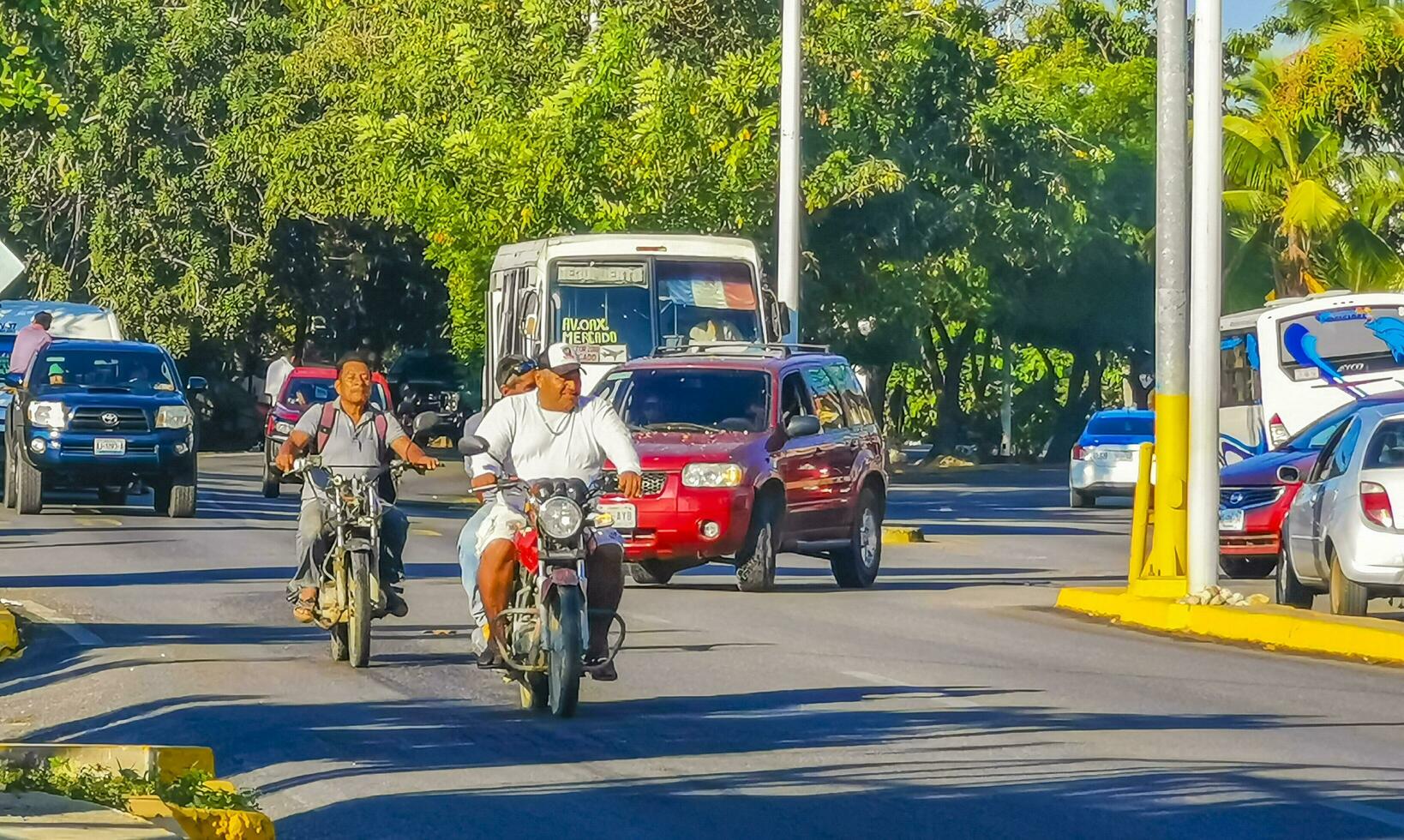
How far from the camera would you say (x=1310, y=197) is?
45438mm

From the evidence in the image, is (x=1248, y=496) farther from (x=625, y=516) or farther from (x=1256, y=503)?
(x=625, y=516)

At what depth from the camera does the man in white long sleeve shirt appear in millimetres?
12156

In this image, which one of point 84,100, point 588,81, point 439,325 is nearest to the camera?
point 588,81

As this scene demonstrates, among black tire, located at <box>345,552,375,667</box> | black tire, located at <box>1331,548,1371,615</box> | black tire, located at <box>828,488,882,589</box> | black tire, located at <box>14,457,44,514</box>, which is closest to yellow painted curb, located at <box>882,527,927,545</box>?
black tire, located at <box>828,488,882,589</box>

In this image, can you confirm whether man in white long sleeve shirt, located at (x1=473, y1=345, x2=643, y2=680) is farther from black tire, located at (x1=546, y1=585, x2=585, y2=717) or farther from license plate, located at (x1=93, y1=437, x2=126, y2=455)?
license plate, located at (x1=93, y1=437, x2=126, y2=455)

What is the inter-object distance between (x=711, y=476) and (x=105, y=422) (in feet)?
34.2

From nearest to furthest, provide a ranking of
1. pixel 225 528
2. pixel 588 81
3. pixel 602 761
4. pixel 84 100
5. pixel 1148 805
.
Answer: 1. pixel 1148 805
2. pixel 602 761
3. pixel 225 528
4. pixel 588 81
5. pixel 84 100

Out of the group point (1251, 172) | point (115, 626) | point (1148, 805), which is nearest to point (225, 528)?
point (115, 626)

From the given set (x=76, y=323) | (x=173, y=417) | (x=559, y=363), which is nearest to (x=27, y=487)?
(x=173, y=417)

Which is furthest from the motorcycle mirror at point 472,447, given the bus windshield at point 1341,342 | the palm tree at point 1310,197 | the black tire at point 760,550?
the palm tree at point 1310,197

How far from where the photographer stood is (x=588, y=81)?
121 feet

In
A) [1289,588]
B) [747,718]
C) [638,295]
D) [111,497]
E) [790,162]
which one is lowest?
[747,718]

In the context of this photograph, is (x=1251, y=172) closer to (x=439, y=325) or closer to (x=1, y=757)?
(x=439, y=325)

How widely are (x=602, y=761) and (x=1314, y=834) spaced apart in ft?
9.95
